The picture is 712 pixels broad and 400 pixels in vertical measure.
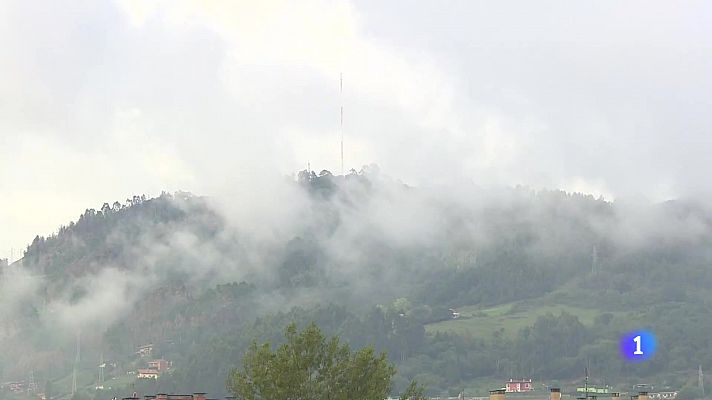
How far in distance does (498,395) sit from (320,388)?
4349 cm

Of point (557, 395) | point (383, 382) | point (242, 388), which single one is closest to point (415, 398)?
point (383, 382)

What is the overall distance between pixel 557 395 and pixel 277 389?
56.4 meters

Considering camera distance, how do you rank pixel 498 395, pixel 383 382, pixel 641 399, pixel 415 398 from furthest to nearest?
pixel 641 399 < pixel 498 395 < pixel 415 398 < pixel 383 382

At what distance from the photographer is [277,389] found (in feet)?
273

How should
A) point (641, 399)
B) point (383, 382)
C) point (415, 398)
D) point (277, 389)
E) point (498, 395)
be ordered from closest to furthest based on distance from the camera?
point (277, 389)
point (383, 382)
point (415, 398)
point (498, 395)
point (641, 399)

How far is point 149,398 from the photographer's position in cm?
14200

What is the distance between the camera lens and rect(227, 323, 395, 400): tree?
275ft

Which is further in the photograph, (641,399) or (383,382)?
(641,399)

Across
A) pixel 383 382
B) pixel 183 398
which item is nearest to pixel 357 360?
pixel 383 382

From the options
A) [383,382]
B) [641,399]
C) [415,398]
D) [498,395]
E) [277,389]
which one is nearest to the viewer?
[277,389]

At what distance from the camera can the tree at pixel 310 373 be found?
8394cm

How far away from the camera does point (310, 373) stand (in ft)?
283

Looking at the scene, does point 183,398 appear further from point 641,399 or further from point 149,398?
point 641,399

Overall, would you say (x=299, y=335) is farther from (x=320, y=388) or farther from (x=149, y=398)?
(x=149, y=398)
